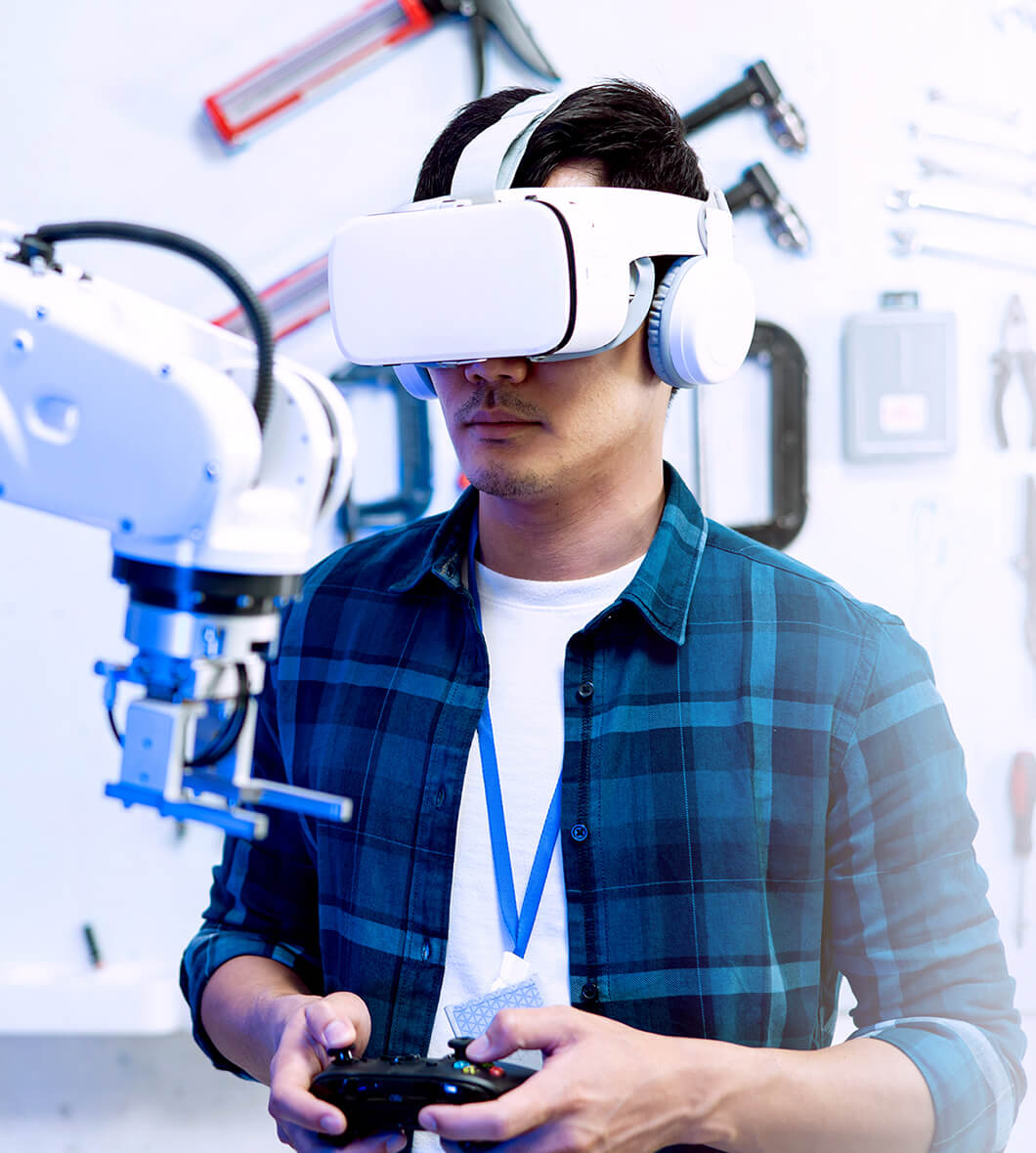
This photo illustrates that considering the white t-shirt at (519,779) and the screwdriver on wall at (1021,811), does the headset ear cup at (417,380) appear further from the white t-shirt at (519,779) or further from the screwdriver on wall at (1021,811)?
the screwdriver on wall at (1021,811)

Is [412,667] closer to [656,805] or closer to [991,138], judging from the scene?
[656,805]

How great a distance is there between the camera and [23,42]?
69.5 inches

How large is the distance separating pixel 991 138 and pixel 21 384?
5.45ft

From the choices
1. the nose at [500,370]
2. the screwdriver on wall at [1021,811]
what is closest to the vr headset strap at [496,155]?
the nose at [500,370]

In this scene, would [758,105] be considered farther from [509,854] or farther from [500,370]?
[509,854]

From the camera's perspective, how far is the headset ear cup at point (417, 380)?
1021 mm

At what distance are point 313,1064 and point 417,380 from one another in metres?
0.61

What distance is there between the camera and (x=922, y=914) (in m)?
0.91

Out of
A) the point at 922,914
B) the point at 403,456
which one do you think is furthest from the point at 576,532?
the point at 403,456

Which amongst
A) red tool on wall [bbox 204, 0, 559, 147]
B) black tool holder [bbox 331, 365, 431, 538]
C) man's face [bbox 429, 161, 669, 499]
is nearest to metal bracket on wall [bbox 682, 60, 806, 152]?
red tool on wall [bbox 204, 0, 559, 147]

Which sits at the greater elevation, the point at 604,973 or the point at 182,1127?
the point at 604,973

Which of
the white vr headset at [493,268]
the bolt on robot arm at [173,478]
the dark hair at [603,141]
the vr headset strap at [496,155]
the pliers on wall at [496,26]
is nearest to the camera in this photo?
the bolt on robot arm at [173,478]

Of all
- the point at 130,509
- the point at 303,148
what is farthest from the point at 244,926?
the point at 303,148

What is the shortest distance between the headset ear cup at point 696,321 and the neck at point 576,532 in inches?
5.1
